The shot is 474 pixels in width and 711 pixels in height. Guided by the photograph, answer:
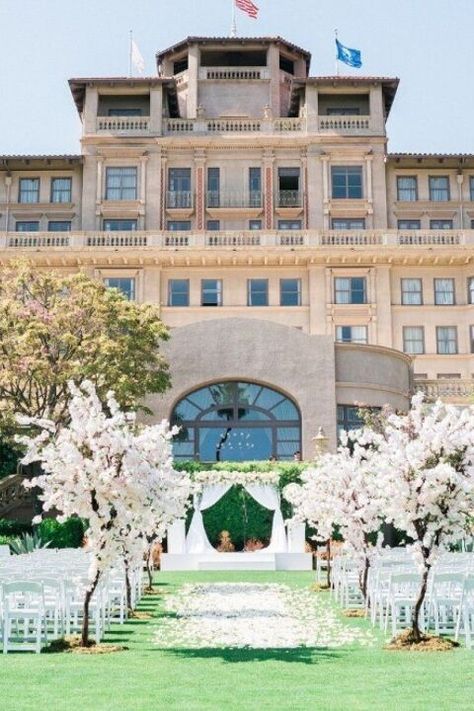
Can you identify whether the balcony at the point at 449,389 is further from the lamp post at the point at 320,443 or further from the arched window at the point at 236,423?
the lamp post at the point at 320,443

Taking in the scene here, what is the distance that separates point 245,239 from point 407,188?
12.6m

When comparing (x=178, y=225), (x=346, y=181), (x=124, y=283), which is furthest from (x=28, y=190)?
(x=346, y=181)

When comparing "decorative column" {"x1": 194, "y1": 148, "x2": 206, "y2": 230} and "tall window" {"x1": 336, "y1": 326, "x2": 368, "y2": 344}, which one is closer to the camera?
"tall window" {"x1": 336, "y1": 326, "x2": 368, "y2": 344}

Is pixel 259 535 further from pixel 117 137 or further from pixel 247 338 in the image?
pixel 117 137

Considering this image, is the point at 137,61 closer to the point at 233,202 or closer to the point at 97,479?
the point at 233,202

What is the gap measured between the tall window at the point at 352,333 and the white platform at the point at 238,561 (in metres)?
23.3

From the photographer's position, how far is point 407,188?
194 feet

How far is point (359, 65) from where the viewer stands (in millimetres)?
58219

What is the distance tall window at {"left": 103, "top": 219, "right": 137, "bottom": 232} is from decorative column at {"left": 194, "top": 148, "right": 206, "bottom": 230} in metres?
4.14

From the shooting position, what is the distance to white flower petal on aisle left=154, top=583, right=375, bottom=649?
1492 cm

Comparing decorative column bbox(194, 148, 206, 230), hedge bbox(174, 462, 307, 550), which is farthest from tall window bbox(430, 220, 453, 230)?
hedge bbox(174, 462, 307, 550)

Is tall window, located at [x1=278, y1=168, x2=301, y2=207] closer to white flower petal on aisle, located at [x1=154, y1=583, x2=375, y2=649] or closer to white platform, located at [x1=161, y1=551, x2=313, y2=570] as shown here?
white platform, located at [x1=161, y1=551, x2=313, y2=570]

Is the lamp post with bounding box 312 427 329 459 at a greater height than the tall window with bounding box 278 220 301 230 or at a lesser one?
lesser

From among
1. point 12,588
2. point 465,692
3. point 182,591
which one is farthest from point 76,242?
point 465,692
